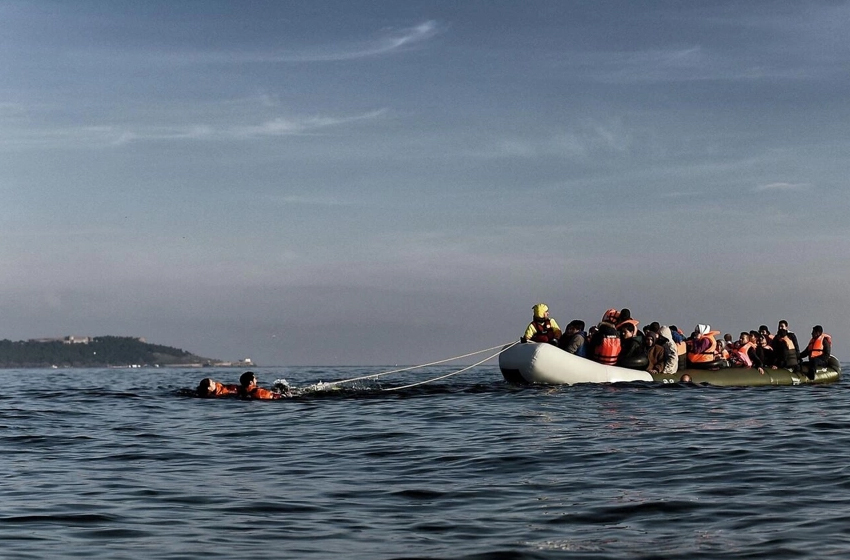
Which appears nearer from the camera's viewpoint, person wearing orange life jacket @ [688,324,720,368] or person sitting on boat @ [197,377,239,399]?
person sitting on boat @ [197,377,239,399]

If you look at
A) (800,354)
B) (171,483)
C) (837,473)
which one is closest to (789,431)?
(837,473)

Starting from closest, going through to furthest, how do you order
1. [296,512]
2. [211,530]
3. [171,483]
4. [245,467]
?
[211,530] < [296,512] < [171,483] < [245,467]

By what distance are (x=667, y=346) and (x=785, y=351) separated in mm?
5080

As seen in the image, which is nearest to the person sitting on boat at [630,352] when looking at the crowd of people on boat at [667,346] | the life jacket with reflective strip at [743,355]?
the crowd of people on boat at [667,346]

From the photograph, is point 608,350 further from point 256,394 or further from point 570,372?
point 256,394

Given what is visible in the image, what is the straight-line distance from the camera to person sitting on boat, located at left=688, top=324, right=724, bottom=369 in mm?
26719

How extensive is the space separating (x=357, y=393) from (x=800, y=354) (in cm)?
1344

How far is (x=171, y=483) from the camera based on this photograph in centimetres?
1142

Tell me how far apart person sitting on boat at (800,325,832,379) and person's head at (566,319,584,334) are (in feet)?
24.6

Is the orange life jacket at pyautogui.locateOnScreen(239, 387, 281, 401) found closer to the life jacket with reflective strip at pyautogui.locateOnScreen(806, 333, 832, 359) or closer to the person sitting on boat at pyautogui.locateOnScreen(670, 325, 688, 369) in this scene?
the person sitting on boat at pyautogui.locateOnScreen(670, 325, 688, 369)

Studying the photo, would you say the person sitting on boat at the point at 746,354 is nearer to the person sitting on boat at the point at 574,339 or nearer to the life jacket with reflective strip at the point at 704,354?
the life jacket with reflective strip at the point at 704,354

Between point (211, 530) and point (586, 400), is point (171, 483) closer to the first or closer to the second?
point (211, 530)

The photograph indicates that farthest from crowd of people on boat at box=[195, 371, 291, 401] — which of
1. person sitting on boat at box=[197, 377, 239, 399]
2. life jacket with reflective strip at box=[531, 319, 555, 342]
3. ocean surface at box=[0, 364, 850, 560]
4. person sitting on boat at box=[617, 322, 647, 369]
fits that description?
person sitting on boat at box=[617, 322, 647, 369]

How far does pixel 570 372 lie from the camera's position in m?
24.9
